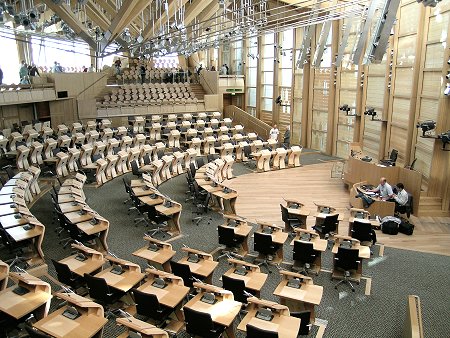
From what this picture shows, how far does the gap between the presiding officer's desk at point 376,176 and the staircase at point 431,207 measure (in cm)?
31

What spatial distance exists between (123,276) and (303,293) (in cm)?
295

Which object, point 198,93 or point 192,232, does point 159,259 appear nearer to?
point 192,232

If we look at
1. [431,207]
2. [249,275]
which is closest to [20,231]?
[249,275]

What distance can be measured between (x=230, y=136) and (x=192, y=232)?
1068cm

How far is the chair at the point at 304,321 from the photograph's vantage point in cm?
591

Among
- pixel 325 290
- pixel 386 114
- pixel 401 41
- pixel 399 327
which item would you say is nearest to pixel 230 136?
pixel 386 114

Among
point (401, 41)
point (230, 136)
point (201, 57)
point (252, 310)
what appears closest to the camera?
point (252, 310)

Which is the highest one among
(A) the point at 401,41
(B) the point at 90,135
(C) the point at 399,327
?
(A) the point at 401,41

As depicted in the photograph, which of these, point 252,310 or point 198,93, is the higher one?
point 198,93

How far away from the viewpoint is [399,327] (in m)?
6.71

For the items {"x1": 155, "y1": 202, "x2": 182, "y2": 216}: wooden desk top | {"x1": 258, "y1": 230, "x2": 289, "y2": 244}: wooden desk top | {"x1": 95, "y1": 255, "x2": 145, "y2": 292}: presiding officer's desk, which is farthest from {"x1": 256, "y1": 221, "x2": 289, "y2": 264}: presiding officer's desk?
{"x1": 95, "y1": 255, "x2": 145, "y2": 292}: presiding officer's desk

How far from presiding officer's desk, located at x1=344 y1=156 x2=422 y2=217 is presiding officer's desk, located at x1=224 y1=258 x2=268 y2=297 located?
599 cm

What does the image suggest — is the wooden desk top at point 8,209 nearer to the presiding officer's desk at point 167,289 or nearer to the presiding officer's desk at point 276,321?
the presiding officer's desk at point 167,289

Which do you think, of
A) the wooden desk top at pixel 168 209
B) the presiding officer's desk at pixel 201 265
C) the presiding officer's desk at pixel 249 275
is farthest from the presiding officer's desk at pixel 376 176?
the presiding officer's desk at pixel 201 265
